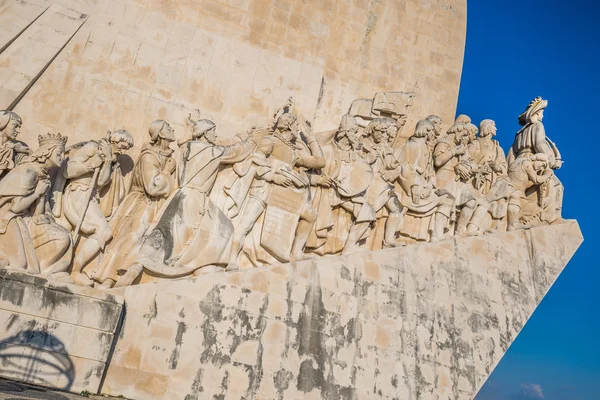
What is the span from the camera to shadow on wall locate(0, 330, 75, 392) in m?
5.84

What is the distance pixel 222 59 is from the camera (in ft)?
30.1

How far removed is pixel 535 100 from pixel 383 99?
2908mm

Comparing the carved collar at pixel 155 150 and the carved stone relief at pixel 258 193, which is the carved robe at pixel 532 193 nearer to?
the carved stone relief at pixel 258 193

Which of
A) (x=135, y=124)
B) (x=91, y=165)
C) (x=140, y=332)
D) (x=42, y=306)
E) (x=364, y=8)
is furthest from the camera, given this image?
(x=364, y=8)

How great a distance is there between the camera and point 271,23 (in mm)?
9688

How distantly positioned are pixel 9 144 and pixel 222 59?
131 inches

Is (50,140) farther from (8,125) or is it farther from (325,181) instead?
(325,181)

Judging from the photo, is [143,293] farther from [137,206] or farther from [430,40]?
[430,40]

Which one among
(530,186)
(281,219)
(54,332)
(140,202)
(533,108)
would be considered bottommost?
(54,332)

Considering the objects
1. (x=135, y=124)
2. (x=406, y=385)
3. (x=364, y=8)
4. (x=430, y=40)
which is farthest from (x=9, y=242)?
(x=430, y=40)

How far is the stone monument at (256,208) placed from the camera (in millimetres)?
6684

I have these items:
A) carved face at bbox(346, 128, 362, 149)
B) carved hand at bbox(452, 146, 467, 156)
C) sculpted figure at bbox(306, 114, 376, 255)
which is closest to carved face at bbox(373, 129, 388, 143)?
carved face at bbox(346, 128, 362, 149)

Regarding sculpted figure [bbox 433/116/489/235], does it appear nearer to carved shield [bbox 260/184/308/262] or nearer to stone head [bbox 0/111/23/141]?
carved shield [bbox 260/184/308/262]

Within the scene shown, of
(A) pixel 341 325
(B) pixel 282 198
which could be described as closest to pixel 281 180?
(B) pixel 282 198
